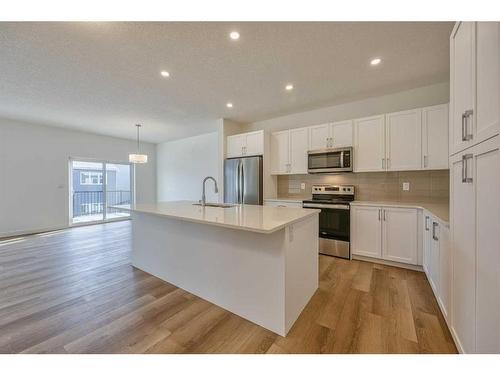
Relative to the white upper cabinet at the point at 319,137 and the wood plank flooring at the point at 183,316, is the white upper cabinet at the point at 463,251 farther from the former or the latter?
the white upper cabinet at the point at 319,137

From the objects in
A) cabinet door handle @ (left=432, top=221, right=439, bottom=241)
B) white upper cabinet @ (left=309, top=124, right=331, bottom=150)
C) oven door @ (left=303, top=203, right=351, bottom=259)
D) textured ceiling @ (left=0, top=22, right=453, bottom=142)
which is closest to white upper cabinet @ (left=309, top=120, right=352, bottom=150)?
white upper cabinet @ (left=309, top=124, right=331, bottom=150)

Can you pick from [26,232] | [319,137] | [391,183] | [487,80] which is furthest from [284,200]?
[26,232]

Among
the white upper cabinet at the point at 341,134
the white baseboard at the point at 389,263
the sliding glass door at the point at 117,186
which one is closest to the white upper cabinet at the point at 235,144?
the white upper cabinet at the point at 341,134

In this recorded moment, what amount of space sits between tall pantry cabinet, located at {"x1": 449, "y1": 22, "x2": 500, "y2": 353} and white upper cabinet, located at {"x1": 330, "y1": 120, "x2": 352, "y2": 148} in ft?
5.93

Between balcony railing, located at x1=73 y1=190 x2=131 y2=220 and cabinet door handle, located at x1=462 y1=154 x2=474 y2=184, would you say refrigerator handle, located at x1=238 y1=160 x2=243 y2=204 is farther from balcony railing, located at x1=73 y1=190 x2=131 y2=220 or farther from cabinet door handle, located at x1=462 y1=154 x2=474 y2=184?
balcony railing, located at x1=73 y1=190 x2=131 y2=220

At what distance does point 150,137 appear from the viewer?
6.38 meters

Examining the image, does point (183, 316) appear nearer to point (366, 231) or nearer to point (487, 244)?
point (487, 244)

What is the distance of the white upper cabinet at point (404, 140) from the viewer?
9.32 feet

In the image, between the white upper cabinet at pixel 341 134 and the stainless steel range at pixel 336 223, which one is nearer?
the stainless steel range at pixel 336 223

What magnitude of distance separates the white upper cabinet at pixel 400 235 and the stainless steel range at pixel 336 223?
→ 1.55 feet

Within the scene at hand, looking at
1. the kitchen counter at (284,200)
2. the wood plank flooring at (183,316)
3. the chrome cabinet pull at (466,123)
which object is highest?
the chrome cabinet pull at (466,123)

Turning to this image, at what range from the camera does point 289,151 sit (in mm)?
3936

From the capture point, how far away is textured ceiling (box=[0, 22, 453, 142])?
1899 mm
